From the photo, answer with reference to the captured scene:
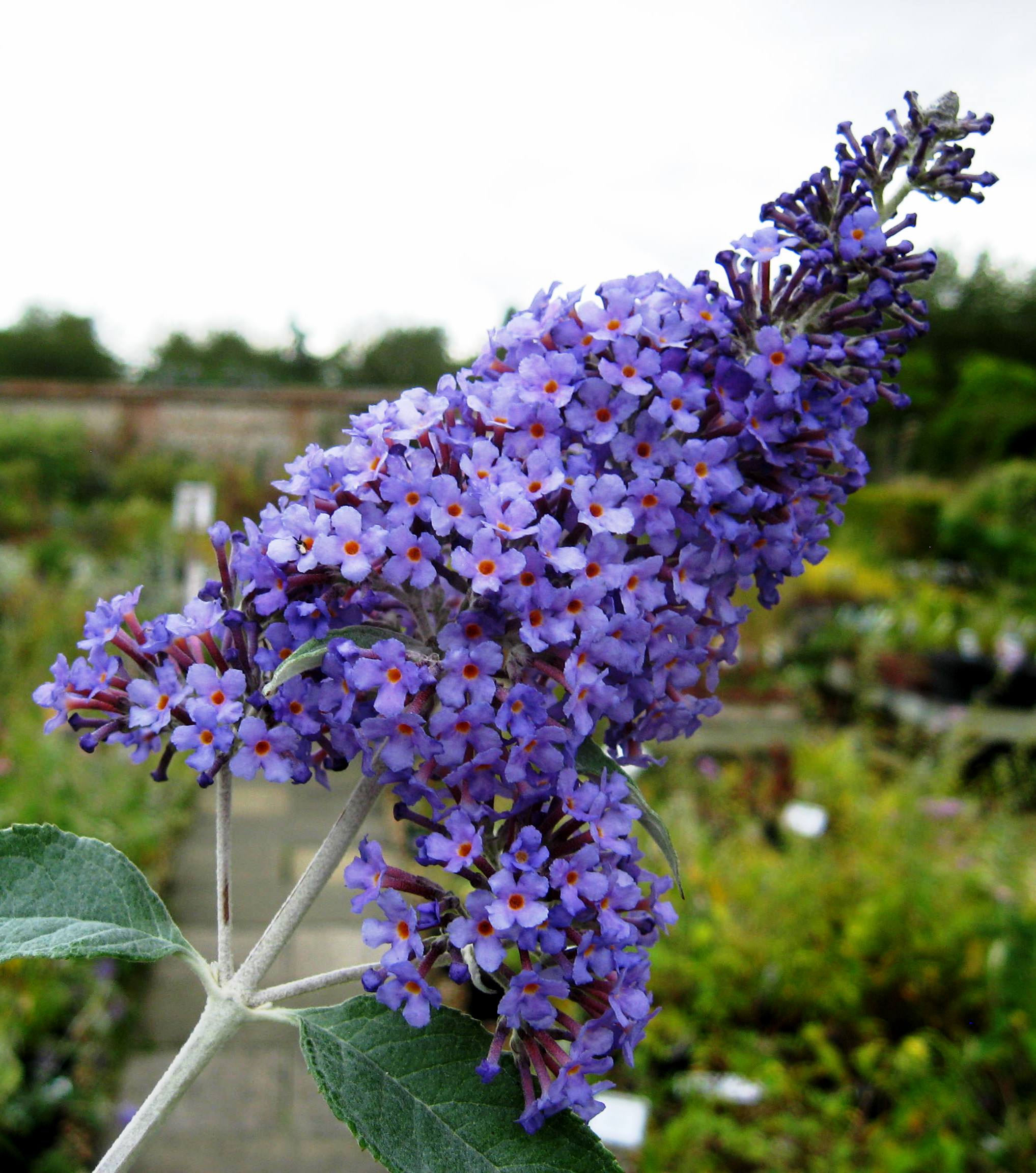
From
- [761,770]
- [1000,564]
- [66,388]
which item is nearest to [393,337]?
[66,388]

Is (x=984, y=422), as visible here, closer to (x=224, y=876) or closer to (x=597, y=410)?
(x=597, y=410)

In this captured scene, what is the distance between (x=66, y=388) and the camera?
1273 cm

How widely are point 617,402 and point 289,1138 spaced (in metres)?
3.00

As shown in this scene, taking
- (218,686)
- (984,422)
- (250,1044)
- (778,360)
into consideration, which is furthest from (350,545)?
(984,422)

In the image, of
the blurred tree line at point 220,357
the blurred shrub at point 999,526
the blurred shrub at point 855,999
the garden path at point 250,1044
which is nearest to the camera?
the blurred shrub at point 855,999

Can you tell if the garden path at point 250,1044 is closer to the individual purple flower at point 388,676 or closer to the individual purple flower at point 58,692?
the individual purple flower at point 58,692

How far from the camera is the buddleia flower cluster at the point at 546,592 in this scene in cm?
65

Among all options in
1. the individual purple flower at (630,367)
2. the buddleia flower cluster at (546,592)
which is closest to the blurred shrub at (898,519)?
the buddleia flower cluster at (546,592)

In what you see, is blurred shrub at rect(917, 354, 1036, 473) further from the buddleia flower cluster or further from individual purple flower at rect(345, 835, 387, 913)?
individual purple flower at rect(345, 835, 387, 913)

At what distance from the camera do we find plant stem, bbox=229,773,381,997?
691mm

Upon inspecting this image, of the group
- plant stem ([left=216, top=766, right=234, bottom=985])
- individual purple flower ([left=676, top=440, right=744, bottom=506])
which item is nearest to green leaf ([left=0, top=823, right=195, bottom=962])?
plant stem ([left=216, top=766, right=234, bottom=985])

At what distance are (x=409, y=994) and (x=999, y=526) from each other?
9.90m

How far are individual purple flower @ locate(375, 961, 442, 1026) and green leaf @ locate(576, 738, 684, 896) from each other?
0.59 feet

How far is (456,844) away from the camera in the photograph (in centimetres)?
64
